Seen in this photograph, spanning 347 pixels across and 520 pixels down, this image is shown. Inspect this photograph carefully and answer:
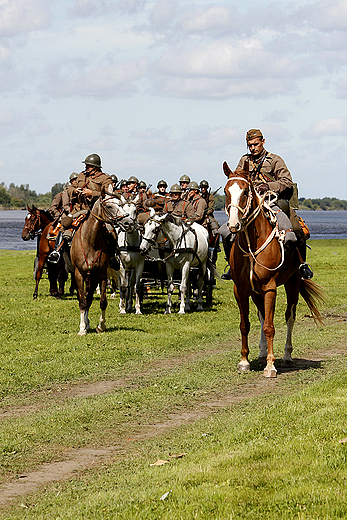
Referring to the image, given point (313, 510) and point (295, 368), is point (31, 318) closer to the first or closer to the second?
point (295, 368)

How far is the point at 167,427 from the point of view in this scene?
26.9ft

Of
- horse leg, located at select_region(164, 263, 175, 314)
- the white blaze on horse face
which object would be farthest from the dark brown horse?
the white blaze on horse face

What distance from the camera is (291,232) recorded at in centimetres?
1090

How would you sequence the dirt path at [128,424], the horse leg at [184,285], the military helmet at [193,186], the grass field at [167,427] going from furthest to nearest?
1. the military helmet at [193,186]
2. the horse leg at [184,285]
3. the dirt path at [128,424]
4. the grass field at [167,427]

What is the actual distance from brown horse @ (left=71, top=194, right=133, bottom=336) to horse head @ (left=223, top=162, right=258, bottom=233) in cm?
539

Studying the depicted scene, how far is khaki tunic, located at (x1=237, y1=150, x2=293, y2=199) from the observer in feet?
36.7

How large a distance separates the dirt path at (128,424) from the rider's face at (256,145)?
3683 mm

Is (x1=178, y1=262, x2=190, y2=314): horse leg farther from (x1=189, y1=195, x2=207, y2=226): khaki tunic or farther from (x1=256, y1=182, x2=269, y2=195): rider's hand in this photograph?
(x1=256, y1=182, x2=269, y2=195): rider's hand

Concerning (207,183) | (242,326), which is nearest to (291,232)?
(242,326)

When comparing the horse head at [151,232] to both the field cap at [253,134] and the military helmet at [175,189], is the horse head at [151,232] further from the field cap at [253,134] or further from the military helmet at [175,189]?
the field cap at [253,134]

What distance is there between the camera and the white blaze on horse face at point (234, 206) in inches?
383

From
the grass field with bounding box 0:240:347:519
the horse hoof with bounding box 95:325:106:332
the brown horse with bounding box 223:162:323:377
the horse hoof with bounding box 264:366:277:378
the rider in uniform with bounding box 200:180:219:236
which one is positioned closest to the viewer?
the grass field with bounding box 0:240:347:519

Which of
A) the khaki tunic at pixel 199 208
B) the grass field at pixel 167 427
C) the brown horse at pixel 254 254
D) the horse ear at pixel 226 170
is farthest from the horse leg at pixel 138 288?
the horse ear at pixel 226 170

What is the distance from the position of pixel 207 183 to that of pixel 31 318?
9.00 m
